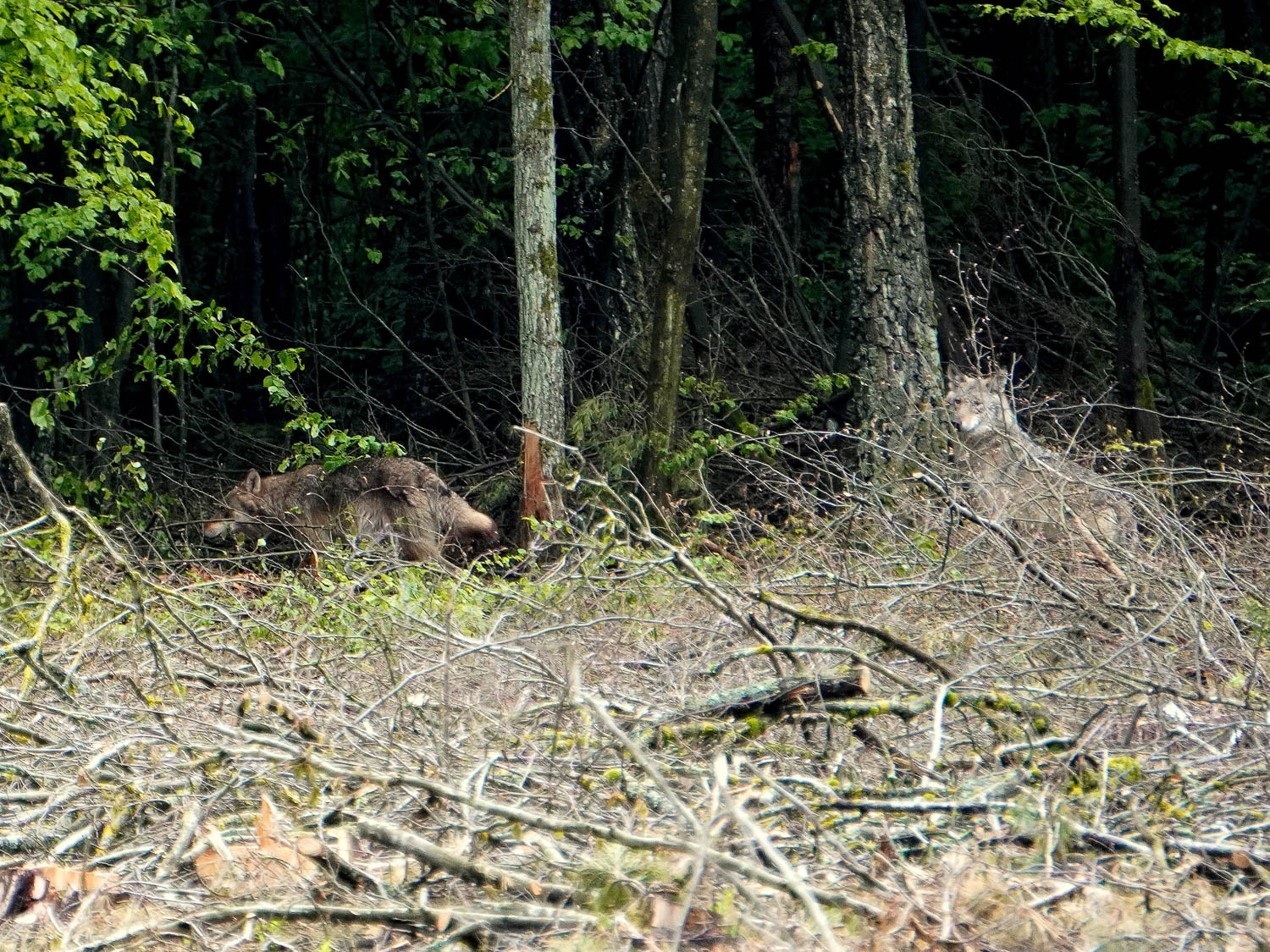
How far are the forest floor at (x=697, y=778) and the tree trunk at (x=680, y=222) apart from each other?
207 inches

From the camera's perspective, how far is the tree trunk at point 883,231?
12.0m

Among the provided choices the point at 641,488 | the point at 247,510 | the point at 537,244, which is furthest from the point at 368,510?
the point at 641,488

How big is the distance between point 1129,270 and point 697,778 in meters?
10.0

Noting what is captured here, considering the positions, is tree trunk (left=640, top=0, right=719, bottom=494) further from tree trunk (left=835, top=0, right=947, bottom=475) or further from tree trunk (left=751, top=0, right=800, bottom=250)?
tree trunk (left=751, top=0, right=800, bottom=250)

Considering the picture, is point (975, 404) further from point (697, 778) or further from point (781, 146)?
point (781, 146)

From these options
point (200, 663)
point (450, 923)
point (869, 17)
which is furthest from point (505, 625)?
point (869, 17)

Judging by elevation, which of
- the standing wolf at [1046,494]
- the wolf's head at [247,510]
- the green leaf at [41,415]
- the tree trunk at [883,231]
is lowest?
the wolf's head at [247,510]

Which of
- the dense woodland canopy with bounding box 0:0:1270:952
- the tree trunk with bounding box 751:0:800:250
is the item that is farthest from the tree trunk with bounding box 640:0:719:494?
the tree trunk with bounding box 751:0:800:250

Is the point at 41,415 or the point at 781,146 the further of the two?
the point at 781,146

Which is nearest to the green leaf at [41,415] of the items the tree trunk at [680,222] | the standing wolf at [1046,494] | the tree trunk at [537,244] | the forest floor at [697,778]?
the tree trunk at [537,244]

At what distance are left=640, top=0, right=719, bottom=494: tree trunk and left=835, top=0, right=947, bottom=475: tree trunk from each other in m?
1.22

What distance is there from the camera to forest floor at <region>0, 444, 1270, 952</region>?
4.10m

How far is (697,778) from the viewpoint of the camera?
4.73 meters

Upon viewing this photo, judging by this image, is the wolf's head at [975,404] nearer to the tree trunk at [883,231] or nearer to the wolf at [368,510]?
the tree trunk at [883,231]
